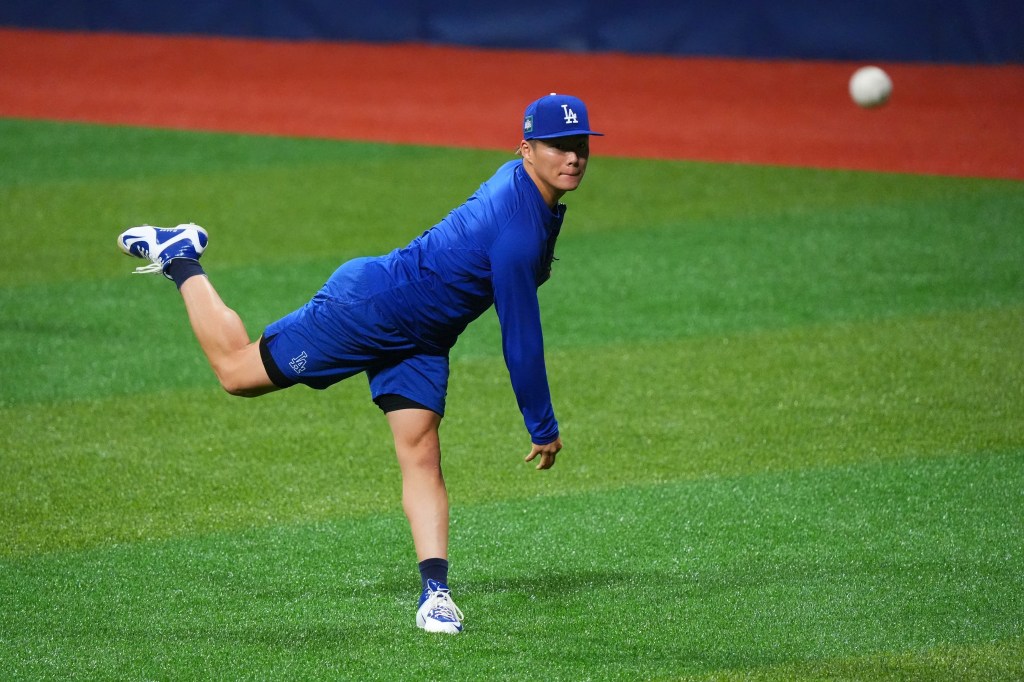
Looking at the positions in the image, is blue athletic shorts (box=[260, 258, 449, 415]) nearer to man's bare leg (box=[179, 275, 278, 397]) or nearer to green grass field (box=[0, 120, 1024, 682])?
man's bare leg (box=[179, 275, 278, 397])

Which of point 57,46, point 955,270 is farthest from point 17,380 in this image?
point 57,46

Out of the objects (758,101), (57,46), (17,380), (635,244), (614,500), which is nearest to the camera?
(614,500)

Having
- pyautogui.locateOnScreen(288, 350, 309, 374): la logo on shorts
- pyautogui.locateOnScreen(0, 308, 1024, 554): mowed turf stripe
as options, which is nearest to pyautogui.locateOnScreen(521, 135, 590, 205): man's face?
pyautogui.locateOnScreen(288, 350, 309, 374): la logo on shorts

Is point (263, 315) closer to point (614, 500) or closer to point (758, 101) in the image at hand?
point (614, 500)

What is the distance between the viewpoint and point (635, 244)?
10.4 metres

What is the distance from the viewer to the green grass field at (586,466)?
4758mm

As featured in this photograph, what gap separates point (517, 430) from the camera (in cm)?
703

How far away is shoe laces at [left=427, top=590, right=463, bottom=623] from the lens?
15.8 feet

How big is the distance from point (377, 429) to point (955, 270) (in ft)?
14.8

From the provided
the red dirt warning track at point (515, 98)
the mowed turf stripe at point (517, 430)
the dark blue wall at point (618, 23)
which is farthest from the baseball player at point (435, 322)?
the dark blue wall at point (618, 23)

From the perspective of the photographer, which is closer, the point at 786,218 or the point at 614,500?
the point at 614,500

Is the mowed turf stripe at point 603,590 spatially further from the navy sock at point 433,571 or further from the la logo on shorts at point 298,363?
the la logo on shorts at point 298,363

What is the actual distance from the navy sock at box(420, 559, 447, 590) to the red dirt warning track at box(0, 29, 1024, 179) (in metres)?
8.90

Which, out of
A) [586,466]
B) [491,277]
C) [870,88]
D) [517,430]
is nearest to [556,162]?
[491,277]
